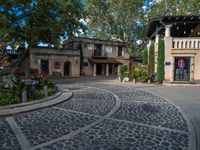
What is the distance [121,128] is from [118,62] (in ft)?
98.2

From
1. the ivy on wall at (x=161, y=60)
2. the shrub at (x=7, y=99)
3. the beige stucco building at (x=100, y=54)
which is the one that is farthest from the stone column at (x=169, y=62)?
the beige stucco building at (x=100, y=54)

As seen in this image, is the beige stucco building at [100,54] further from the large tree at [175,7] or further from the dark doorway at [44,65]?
the large tree at [175,7]

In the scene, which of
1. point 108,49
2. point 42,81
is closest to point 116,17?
point 108,49

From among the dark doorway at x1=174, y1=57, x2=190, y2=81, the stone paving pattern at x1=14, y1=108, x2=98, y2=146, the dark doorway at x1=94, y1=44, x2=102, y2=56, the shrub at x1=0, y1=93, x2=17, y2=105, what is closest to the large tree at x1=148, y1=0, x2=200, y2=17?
the dark doorway at x1=94, y1=44, x2=102, y2=56

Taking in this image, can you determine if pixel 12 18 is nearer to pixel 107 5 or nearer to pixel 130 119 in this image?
pixel 130 119

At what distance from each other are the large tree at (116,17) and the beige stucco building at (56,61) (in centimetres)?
811

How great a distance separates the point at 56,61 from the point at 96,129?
23.6 metres

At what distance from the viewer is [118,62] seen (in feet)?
114

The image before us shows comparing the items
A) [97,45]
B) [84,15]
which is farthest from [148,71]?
[97,45]

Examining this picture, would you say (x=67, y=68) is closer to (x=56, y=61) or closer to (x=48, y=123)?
(x=56, y=61)

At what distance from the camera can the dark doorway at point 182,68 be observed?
17500 mm

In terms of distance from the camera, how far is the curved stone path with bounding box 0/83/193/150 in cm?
430

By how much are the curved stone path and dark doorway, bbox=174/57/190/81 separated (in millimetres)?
11254

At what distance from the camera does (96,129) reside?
5.30 metres
